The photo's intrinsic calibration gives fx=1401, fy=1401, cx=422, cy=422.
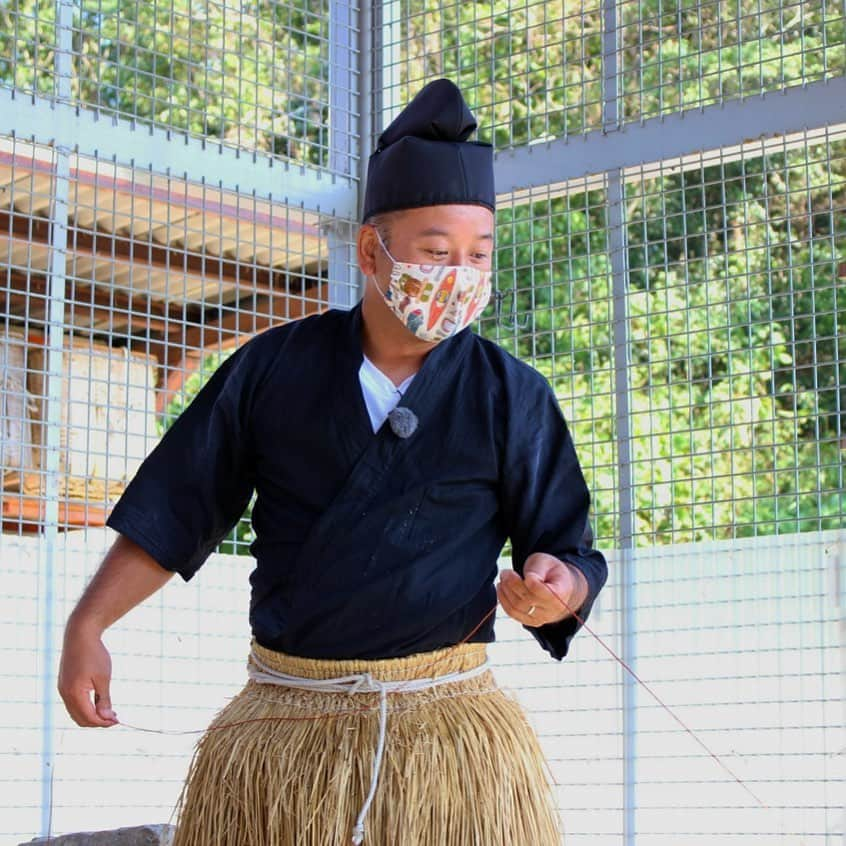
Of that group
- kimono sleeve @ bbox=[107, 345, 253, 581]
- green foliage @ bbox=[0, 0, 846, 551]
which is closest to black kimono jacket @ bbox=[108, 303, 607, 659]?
kimono sleeve @ bbox=[107, 345, 253, 581]

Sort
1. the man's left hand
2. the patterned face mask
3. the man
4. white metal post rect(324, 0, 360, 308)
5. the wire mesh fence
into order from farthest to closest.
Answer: white metal post rect(324, 0, 360, 308), the wire mesh fence, the patterned face mask, the man, the man's left hand

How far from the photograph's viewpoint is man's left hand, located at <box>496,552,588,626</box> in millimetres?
1663

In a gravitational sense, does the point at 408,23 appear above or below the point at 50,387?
above

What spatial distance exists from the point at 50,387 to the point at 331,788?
122cm

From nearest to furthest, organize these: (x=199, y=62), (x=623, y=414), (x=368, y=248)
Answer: (x=368, y=248) → (x=623, y=414) → (x=199, y=62)

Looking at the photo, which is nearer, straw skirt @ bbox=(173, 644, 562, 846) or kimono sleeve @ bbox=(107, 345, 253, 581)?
straw skirt @ bbox=(173, 644, 562, 846)

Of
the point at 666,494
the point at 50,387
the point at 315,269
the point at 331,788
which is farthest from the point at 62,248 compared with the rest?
the point at 666,494

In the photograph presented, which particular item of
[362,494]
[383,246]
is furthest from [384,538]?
[383,246]

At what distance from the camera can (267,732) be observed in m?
1.86

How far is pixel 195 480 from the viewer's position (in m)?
1.96

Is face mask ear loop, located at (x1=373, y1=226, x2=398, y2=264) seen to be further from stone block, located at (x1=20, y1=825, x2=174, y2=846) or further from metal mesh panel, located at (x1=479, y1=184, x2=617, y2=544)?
stone block, located at (x1=20, y1=825, x2=174, y2=846)

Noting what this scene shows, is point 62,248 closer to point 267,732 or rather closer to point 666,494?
point 267,732

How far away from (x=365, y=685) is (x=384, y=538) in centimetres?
19

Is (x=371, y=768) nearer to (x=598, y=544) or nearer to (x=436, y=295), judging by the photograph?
(x=436, y=295)
